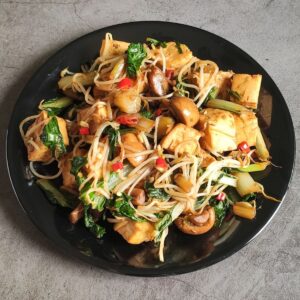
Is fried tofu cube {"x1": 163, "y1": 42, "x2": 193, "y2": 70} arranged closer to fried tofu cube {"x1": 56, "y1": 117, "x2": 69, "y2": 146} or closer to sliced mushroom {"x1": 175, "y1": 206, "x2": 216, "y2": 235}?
fried tofu cube {"x1": 56, "y1": 117, "x2": 69, "y2": 146}

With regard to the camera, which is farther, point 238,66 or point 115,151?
point 238,66

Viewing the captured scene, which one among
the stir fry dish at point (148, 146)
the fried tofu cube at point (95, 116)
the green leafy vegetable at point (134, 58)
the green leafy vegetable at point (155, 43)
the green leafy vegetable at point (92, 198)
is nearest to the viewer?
the green leafy vegetable at point (92, 198)

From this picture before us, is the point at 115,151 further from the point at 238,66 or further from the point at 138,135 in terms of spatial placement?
the point at 238,66

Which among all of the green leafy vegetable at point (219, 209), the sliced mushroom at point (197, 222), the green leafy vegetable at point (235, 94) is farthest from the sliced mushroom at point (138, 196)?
the green leafy vegetable at point (235, 94)

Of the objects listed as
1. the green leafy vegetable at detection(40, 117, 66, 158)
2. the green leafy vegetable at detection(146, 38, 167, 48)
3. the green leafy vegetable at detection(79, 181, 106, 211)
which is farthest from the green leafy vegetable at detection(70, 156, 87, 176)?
the green leafy vegetable at detection(146, 38, 167, 48)

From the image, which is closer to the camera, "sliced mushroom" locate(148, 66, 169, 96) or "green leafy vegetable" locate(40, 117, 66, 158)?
"green leafy vegetable" locate(40, 117, 66, 158)

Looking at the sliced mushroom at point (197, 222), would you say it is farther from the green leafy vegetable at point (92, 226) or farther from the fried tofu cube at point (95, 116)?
the fried tofu cube at point (95, 116)

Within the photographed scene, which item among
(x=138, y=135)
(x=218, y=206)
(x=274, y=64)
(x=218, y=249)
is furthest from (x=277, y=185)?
(x=274, y=64)
